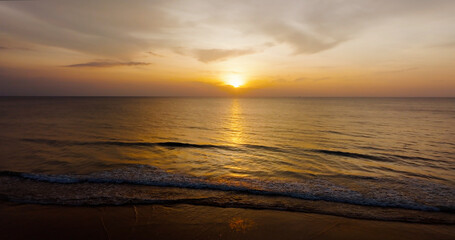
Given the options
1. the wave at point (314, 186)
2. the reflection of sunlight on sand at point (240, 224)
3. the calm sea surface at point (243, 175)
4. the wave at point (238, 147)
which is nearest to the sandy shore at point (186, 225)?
the reflection of sunlight on sand at point (240, 224)

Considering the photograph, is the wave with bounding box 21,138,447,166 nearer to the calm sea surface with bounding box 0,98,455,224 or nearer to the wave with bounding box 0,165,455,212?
the calm sea surface with bounding box 0,98,455,224

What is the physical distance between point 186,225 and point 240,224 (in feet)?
5.58

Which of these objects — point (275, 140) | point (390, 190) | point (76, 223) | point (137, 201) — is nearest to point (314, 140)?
point (275, 140)

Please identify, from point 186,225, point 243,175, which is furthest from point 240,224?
point 243,175

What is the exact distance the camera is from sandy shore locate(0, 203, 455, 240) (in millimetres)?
6477

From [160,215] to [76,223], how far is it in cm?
254

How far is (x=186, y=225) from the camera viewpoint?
6938 millimetres

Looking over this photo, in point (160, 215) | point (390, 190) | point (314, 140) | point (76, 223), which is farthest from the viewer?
point (314, 140)

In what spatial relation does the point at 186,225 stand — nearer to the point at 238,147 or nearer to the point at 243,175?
the point at 243,175

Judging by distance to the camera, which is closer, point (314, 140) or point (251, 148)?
point (251, 148)

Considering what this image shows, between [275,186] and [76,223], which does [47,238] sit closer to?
[76,223]

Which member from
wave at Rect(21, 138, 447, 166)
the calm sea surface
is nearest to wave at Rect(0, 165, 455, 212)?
the calm sea surface

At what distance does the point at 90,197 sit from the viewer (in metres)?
8.89

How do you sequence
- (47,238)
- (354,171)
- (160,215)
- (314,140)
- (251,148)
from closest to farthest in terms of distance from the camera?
(47,238) → (160,215) → (354,171) → (251,148) → (314,140)
